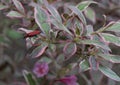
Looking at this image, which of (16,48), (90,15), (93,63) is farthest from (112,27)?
(16,48)

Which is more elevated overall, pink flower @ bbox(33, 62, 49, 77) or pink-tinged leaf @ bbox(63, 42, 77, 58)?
pink-tinged leaf @ bbox(63, 42, 77, 58)

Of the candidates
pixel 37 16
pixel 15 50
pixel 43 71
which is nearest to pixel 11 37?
pixel 15 50

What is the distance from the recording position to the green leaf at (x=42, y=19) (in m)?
1.11

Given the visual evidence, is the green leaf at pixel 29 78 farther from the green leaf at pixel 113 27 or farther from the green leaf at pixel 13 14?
the green leaf at pixel 113 27

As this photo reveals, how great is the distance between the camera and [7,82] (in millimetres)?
2061

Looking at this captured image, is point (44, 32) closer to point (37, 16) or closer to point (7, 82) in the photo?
point (37, 16)

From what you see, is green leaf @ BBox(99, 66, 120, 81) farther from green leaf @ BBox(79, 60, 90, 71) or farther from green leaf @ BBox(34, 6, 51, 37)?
green leaf @ BBox(34, 6, 51, 37)

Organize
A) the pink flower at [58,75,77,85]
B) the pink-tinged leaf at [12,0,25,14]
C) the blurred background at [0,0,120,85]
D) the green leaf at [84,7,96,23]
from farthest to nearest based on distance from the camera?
the blurred background at [0,0,120,85]
the green leaf at [84,7,96,23]
the pink flower at [58,75,77,85]
the pink-tinged leaf at [12,0,25,14]

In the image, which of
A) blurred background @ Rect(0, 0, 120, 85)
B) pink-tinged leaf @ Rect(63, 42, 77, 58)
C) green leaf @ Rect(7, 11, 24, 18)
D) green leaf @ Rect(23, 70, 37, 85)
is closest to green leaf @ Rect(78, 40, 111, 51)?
pink-tinged leaf @ Rect(63, 42, 77, 58)

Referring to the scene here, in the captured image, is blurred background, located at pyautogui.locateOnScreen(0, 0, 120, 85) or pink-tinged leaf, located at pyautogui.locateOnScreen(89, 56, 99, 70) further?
blurred background, located at pyautogui.locateOnScreen(0, 0, 120, 85)

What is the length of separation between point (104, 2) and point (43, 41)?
0.65 m

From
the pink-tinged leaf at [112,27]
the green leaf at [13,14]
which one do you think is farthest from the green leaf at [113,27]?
the green leaf at [13,14]

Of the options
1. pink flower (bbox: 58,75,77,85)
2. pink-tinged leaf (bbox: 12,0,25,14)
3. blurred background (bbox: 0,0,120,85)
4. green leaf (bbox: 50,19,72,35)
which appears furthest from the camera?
blurred background (bbox: 0,0,120,85)

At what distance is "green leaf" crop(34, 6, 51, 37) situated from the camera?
3.63 feet
